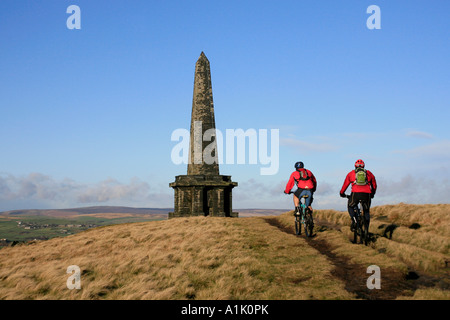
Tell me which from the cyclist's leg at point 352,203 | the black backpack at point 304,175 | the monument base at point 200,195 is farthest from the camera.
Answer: the monument base at point 200,195

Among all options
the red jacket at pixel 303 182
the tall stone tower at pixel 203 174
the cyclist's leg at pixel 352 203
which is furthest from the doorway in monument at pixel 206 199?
the cyclist's leg at pixel 352 203

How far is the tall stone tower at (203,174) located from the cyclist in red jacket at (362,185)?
14.3 meters

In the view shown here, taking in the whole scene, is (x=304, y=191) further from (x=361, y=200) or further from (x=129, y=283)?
(x=129, y=283)

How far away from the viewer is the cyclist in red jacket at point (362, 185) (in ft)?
41.1

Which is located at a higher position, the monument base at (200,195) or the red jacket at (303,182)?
the red jacket at (303,182)

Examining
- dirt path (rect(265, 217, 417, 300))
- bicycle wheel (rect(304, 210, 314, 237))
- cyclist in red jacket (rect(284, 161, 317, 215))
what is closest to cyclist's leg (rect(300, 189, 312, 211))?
cyclist in red jacket (rect(284, 161, 317, 215))

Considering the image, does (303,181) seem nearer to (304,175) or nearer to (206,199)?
(304,175)

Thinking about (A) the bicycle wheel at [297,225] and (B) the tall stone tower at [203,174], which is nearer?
(A) the bicycle wheel at [297,225]

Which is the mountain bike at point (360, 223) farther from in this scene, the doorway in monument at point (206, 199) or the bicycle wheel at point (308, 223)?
the doorway in monument at point (206, 199)

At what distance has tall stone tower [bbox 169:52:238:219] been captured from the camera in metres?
26.1

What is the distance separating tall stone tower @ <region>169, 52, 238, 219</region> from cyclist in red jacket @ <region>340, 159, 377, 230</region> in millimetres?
14277

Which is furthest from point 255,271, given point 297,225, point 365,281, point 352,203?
point 297,225

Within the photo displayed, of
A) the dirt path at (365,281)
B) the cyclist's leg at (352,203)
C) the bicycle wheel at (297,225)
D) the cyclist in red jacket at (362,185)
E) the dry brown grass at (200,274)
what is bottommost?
the dry brown grass at (200,274)

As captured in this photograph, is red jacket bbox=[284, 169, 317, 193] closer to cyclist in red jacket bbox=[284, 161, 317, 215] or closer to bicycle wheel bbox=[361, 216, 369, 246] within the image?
cyclist in red jacket bbox=[284, 161, 317, 215]
